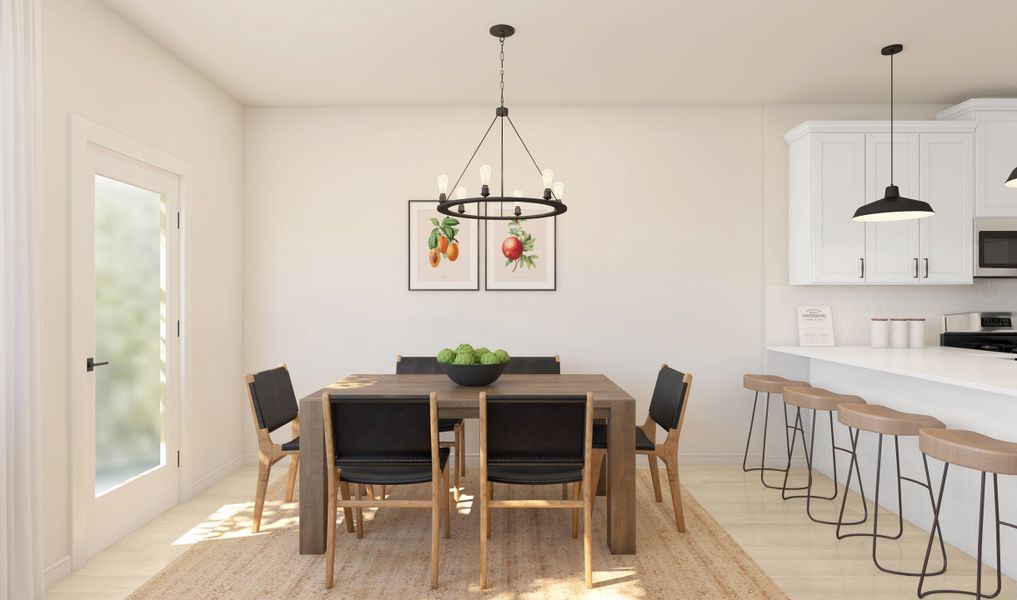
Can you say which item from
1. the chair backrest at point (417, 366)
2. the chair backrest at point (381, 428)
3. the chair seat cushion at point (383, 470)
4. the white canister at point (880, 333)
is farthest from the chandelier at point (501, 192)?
the white canister at point (880, 333)

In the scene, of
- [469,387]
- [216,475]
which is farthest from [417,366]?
[216,475]

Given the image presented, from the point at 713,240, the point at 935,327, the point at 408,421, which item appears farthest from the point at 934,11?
the point at 408,421

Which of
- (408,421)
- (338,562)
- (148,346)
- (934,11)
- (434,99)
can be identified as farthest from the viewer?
(434,99)

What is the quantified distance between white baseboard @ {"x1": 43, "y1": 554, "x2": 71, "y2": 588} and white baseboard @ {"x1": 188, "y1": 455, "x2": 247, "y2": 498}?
1.05 meters

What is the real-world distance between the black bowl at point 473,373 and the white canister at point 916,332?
318cm

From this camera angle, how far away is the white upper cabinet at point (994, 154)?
164 inches

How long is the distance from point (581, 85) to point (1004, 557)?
356cm

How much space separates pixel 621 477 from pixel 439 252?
238 centimetres

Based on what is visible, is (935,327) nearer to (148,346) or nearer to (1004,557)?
(1004,557)

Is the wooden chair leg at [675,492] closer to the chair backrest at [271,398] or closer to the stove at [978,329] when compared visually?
the chair backrest at [271,398]

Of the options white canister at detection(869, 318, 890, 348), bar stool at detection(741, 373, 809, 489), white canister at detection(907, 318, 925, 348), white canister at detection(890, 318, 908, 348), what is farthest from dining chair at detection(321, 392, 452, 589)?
white canister at detection(907, 318, 925, 348)

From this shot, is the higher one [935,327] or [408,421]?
[935,327]

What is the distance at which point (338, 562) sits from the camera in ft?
9.28

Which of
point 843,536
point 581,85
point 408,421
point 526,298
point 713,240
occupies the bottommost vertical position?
point 843,536
